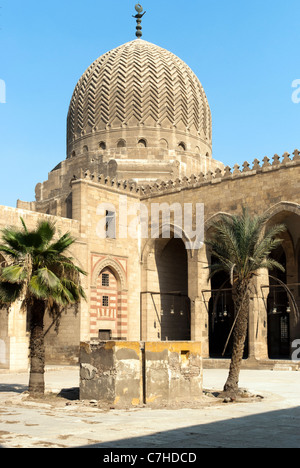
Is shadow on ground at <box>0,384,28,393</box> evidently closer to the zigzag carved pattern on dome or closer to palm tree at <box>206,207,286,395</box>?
palm tree at <box>206,207,286,395</box>

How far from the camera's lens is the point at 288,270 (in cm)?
2639

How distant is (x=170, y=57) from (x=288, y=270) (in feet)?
48.5

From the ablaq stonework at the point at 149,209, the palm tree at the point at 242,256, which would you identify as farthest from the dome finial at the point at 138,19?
the palm tree at the point at 242,256

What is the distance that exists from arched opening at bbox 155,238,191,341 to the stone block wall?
15.1 meters

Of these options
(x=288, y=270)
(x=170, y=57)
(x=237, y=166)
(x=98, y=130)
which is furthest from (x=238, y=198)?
(x=170, y=57)

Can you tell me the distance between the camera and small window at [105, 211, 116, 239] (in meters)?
25.9

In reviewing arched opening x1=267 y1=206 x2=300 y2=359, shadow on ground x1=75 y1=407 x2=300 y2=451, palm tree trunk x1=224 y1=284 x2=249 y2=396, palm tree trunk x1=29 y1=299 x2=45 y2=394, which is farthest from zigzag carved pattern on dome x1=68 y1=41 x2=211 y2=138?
shadow on ground x1=75 y1=407 x2=300 y2=451

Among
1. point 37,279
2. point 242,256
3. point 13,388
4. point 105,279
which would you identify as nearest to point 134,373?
point 37,279

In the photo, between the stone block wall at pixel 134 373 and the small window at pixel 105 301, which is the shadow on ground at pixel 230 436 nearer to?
the stone block wall at pixel 134 373

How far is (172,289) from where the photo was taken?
28469 mm

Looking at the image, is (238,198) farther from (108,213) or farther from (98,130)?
(98,130)

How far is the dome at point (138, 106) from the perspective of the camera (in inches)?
1220

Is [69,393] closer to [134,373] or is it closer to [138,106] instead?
[134,373]

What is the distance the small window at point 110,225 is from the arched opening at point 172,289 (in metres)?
2.36
